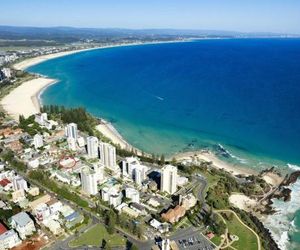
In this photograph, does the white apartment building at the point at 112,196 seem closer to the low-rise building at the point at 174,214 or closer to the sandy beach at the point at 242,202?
the low-rise building at the point at 174,214

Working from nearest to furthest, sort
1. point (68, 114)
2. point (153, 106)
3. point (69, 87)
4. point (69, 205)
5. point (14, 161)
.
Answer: point (69, 205) → point (14, 161) → point (68, 114) → point (153, 106) → point (69, 87)

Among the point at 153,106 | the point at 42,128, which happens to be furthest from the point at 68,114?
the point at 153,106

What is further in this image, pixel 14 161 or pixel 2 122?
pixel 2 122

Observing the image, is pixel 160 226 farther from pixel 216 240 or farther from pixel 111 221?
pixel 216 240

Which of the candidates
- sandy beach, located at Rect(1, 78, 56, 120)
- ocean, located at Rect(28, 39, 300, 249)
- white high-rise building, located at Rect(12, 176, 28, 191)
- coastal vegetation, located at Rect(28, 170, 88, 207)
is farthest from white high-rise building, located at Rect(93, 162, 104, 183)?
sandy beach, located at Rect(1, 78, 56, 120)

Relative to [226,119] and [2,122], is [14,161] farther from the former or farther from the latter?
[226,119]

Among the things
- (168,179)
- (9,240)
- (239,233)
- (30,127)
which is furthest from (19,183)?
(239,233)
